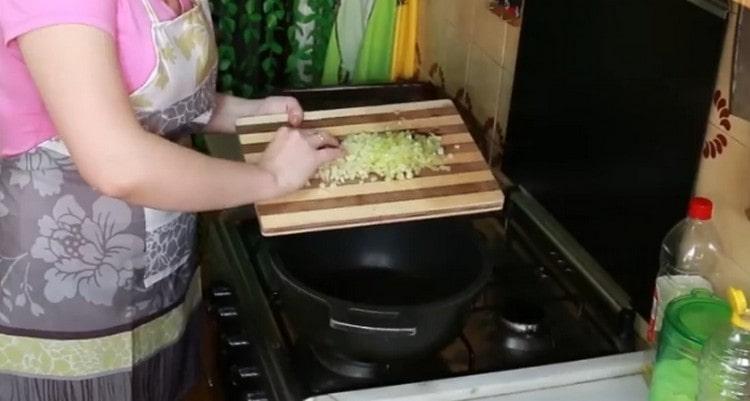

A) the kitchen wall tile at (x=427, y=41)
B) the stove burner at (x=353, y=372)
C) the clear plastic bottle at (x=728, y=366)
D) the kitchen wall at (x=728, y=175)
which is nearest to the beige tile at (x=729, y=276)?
the kitchen wall at (x=728, y=175)

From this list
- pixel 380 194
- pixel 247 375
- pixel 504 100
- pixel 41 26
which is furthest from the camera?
pixel 504 100

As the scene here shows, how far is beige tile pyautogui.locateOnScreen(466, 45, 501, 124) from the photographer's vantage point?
69.5 inches

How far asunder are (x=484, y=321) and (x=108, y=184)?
568mm

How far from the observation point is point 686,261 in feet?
4.12

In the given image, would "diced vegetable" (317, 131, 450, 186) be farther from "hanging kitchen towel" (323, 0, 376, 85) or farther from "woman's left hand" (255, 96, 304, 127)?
"hanging kitchen towel" (323, 0, 376, 85)

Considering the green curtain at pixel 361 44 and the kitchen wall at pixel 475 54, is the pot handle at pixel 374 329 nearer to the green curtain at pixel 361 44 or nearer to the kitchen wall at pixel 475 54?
the kitchen wall at pixel 475 54

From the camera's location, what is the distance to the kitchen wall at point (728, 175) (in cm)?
117

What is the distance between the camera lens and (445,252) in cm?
145

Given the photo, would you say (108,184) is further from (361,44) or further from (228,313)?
(361,44)

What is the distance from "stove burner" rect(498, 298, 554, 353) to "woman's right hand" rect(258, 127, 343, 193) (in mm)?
320

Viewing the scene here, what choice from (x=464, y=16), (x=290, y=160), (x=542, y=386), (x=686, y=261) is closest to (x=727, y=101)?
(x=686, y=261)

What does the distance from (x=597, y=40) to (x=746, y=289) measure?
0.41m

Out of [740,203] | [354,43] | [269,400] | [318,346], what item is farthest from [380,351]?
[354,43]

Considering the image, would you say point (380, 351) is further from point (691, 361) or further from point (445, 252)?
point (691, 361)
